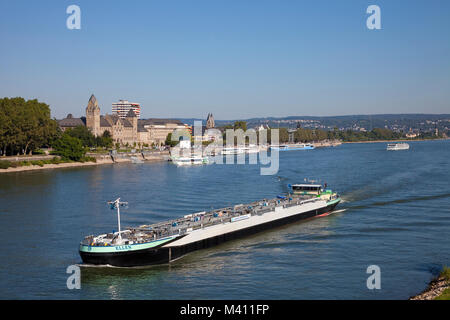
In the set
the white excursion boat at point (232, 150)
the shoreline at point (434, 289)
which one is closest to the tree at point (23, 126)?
the white excursion boat at point (232, 150)

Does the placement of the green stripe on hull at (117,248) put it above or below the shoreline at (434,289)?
above

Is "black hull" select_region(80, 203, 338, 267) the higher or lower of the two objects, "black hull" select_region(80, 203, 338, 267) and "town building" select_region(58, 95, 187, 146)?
the lower

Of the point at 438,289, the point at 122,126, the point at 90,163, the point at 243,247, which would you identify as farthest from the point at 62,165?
the point at 438,289

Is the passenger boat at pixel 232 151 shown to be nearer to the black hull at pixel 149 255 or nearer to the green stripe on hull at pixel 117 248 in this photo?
the black hull at pixel 149 255

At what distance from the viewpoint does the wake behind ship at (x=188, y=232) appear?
2259 centimetres

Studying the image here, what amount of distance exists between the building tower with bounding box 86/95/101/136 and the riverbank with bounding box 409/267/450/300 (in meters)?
123

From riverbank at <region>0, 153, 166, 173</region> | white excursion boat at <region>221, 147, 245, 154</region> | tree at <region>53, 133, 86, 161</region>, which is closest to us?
riverbank at <region>0, 153, 166, 173</region>

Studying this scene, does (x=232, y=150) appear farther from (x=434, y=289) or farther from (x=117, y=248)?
(x=434, y=289)

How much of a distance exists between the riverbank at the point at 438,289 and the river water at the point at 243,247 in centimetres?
55

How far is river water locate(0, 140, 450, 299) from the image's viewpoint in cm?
2045

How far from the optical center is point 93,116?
442 ft

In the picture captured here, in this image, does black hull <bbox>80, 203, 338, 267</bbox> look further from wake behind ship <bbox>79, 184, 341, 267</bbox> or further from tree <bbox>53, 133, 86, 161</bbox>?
tree <bbox>53, 133, 86, 161</bbox>

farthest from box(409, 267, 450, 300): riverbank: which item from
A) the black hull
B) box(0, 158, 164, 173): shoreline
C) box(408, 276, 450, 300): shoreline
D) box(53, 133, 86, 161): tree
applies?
box(53, 133, 86, 161): tree
